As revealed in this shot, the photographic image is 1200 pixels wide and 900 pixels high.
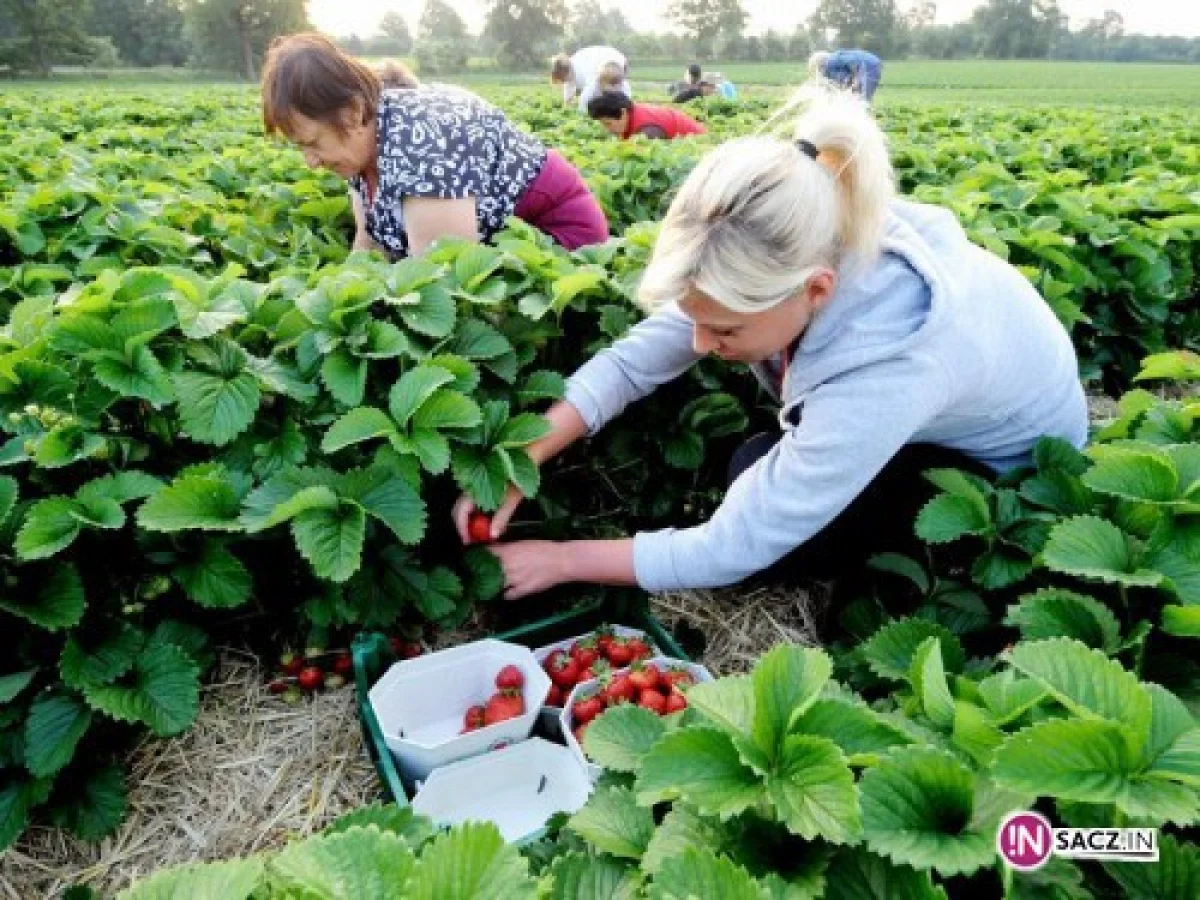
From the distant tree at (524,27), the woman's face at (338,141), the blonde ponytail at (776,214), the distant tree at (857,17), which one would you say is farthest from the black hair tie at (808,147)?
the distant tree at (857,17)

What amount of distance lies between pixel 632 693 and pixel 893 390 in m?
0.91

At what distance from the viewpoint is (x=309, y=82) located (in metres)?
2.98

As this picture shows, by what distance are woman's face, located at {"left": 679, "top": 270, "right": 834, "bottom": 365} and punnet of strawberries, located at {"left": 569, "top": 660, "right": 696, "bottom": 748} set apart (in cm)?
78

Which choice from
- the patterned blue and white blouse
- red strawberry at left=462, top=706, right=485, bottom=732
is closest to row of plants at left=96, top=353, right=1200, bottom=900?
red strawberry at left=462, top=706, right=485, bottom=732

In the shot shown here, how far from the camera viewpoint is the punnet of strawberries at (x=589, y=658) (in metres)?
2.28

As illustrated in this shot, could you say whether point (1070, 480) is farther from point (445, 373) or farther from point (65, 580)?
point (65, 580)

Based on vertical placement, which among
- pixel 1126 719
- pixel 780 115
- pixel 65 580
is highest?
pixel 780 115

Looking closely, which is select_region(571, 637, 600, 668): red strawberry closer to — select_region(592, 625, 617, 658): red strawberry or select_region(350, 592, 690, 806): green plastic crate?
select_region(592, 625, 617, 658): red strawberry

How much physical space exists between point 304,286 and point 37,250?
63.8 inches

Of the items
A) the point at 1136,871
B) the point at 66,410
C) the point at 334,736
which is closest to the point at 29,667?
the point at 66,410

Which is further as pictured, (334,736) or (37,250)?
(37,250)

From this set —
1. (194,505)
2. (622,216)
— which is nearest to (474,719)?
(194,505)

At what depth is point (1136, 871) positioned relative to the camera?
0.96m

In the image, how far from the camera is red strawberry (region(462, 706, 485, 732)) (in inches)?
87.7
